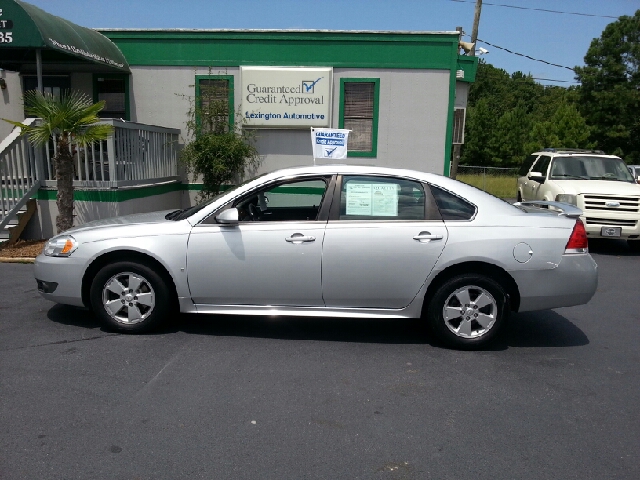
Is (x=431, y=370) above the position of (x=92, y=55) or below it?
below

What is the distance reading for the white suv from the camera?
34.5 ft

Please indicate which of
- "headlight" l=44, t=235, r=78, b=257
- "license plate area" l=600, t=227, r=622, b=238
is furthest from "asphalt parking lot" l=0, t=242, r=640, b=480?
"license plate area" l=600, t=227, r=622, b=238

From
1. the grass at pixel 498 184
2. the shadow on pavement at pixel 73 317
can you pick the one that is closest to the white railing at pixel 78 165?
the shadow on pavement at pixel 73 317

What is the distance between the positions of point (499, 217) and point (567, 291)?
0.88m

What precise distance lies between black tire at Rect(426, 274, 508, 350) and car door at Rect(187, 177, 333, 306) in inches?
42.3

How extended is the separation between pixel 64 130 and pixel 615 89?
154ft

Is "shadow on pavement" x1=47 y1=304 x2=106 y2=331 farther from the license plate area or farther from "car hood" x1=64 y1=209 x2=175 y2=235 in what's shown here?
the license plate area

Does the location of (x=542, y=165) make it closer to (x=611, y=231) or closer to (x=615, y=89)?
(x=611, y=231)

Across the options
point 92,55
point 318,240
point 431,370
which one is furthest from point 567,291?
point 92,55

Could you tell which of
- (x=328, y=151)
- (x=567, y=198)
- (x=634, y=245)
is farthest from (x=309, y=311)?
(x=634, y=245)

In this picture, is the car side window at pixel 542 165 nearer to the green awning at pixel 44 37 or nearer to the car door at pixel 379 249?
the car door at pixel 379 249

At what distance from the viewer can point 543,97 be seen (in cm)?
6738

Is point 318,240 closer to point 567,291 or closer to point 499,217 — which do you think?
point 499,217

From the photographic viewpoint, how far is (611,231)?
10.4 metres
